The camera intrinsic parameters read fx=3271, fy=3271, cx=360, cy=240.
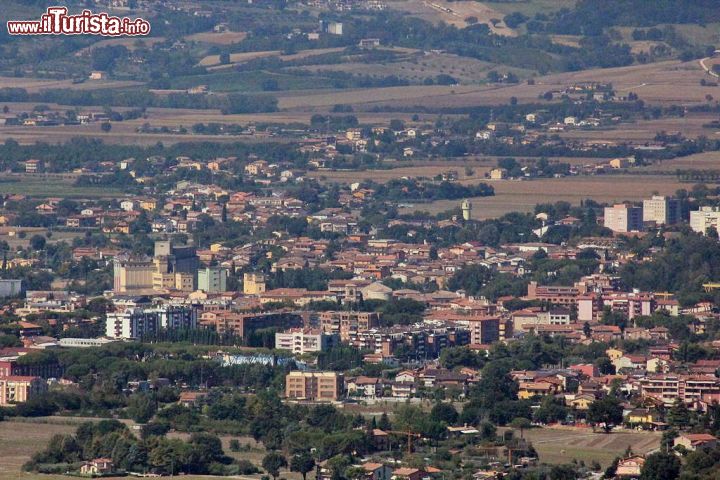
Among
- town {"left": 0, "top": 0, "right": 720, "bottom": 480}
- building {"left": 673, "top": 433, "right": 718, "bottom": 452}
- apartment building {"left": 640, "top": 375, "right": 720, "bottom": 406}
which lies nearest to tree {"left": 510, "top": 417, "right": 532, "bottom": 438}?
town {"left": 0, "top": 0, "right": 720, "bottom": 480}

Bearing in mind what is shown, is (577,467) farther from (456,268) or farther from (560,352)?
(456,268)

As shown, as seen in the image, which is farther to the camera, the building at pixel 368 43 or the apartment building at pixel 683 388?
the building at pixel 368 43

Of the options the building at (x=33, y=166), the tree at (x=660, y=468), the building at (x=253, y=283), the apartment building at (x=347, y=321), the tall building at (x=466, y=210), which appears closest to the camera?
the tree at (x=660, y=468)

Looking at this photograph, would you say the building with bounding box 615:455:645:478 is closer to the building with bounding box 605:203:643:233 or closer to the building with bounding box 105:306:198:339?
the building with bounding box 105:306:198:339

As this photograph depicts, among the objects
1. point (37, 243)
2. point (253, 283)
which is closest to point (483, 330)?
point (253, 283)

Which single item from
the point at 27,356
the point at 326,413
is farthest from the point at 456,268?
the point at 326,413

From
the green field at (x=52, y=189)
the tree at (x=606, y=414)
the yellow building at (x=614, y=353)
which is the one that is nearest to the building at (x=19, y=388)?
the tree at (x=606, y=414)

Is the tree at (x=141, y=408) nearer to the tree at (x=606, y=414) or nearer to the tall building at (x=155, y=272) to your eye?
the tree at (x=606, y=414)
